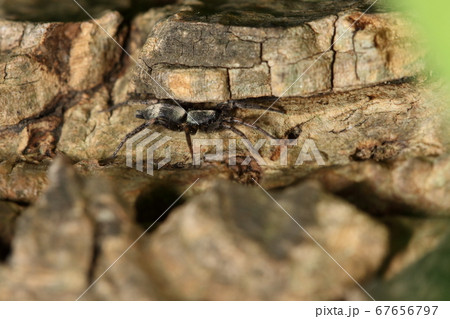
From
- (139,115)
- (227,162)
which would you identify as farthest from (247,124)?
(139,115)

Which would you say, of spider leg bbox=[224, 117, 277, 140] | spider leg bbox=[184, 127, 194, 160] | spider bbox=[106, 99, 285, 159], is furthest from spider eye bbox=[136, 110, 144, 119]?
spider leg bbox=[224, 117, 277, 140]

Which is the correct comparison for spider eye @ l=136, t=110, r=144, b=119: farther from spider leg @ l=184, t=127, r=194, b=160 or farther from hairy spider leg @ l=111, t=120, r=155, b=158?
spider leg @ l=184, t=127, r=194, b=160

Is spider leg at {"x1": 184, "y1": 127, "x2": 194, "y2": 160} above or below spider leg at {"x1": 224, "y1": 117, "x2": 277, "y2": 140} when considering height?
below

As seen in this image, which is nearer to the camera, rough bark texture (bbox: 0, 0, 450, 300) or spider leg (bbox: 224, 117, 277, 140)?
rough bark texture (bbox: 0, 0, 450, 300)

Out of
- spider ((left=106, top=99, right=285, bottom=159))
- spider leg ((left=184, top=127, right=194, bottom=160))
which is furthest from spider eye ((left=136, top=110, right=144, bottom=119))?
spider leg ((left=184, top=127, right=194, bottom=160))

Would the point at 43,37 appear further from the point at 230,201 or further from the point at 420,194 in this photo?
the point at 420,194

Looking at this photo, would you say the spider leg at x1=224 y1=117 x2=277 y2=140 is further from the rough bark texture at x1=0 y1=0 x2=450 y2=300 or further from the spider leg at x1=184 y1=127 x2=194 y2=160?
the spider leg at x1=184 y1=127 x2=194 y2=160

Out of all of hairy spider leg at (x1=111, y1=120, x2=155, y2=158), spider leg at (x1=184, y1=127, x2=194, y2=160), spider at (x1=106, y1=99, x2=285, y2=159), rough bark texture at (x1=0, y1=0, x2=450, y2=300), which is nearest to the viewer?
rough bark texture at (x1=0, y1=0, x2=450, y2=300)

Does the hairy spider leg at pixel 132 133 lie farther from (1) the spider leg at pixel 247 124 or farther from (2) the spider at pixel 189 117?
(1) the spider leg at pixel 247 124

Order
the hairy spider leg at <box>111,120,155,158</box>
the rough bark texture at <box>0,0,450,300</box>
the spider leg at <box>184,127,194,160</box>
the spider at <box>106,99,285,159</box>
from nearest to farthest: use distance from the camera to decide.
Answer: the rough bark texture at <box>0,0,450,300</box> < the spider leg at <box>184,127,194,160</box> < the hairy spider leg at <box>111,120,155,158</box> < the spider at <box>106,99,285,159</box>
